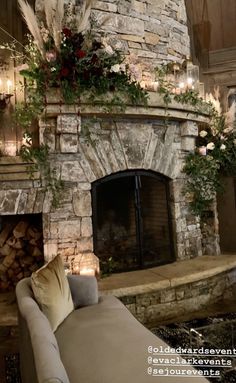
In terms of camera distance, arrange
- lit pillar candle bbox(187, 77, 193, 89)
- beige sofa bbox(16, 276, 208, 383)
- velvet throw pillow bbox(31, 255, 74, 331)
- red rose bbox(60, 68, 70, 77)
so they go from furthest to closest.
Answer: lit pillar candle bbox(187, 77, 193, 89)
red rose bbox(60, 68, 70, 77)
velvet throw pillow bbox(31, 255, 74, 331)
beige sofa bbox(16, 276, 208, 383)

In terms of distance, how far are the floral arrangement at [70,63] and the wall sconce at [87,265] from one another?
142 cm

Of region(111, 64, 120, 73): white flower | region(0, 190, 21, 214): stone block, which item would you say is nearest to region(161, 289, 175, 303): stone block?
region(0, 190, 21, 214): stone block

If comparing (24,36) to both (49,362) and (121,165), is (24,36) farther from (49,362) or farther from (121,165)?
(49,362)

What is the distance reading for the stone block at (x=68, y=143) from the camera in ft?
9.45

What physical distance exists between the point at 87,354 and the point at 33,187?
5.68 feet

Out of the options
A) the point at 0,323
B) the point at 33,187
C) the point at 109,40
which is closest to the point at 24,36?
the point at 109,40

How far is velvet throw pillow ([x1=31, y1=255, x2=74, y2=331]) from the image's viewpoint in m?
1.77

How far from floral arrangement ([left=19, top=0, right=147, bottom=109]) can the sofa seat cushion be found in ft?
5.96

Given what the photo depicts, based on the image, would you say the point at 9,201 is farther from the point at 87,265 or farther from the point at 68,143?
the point at 87,265

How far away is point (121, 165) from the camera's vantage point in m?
3.14

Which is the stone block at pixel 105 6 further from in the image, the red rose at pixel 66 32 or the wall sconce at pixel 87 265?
the wall sconce at pixel 87 265

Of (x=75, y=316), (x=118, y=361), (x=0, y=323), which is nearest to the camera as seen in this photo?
(x=118, y=361)

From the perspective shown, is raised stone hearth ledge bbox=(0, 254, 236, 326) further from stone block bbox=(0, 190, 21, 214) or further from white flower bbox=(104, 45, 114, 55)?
white flower bbox=(104, 45, 114, 55)

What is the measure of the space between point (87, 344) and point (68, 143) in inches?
71.6
